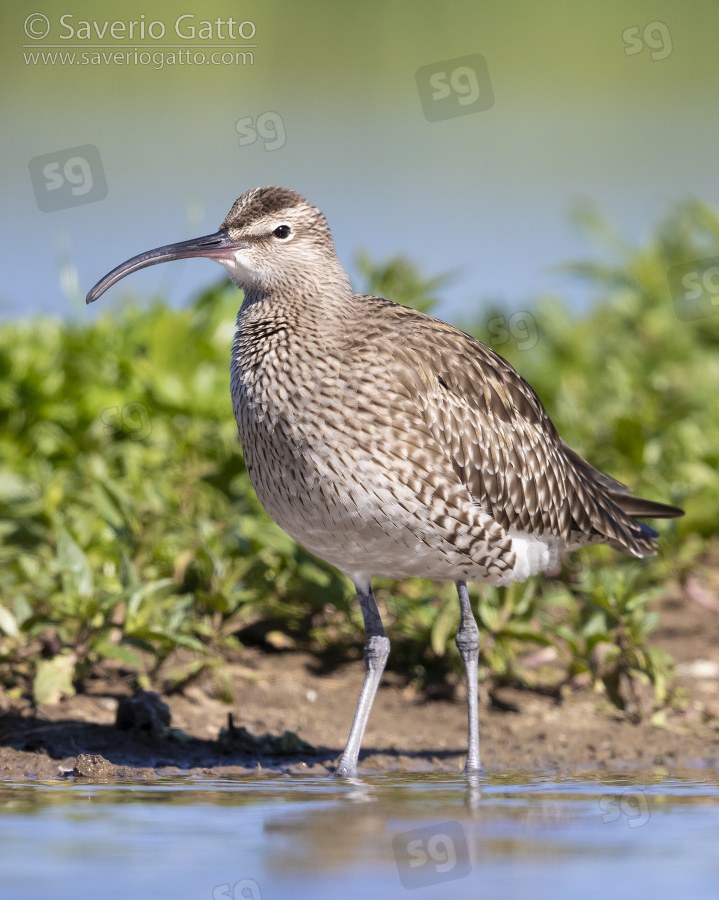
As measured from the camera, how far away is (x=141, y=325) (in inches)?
362

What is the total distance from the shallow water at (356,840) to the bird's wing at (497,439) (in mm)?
1399

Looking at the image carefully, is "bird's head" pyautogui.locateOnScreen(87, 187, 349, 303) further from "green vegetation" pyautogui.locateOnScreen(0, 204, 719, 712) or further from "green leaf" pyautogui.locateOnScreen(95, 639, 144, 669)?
"green leaf" pyautogui.locateOnScreen(95, 639, 144, 669)

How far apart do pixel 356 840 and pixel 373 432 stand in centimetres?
188

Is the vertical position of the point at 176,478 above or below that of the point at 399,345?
below

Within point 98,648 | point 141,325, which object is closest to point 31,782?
point 98,648

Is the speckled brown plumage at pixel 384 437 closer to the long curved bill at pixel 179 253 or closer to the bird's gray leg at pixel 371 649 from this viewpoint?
the long curved bill at pixel 179 253

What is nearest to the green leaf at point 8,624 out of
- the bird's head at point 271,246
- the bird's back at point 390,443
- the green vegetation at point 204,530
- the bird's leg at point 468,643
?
the green vegetation at point 204,530

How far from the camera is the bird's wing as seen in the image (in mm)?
5840

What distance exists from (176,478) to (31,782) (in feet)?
9.89

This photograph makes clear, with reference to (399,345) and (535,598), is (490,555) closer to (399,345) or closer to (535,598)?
(399,345)

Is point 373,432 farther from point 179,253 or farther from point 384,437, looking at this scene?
point 179,253

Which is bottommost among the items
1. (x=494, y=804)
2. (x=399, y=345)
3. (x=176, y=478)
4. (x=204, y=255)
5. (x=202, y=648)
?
(x=494, y=804)

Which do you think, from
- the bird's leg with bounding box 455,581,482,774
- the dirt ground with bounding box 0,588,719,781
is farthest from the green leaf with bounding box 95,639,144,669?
the bird's leg with bounding box 455,581,482,774

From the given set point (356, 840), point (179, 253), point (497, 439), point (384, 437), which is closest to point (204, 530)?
point (179, 253)
